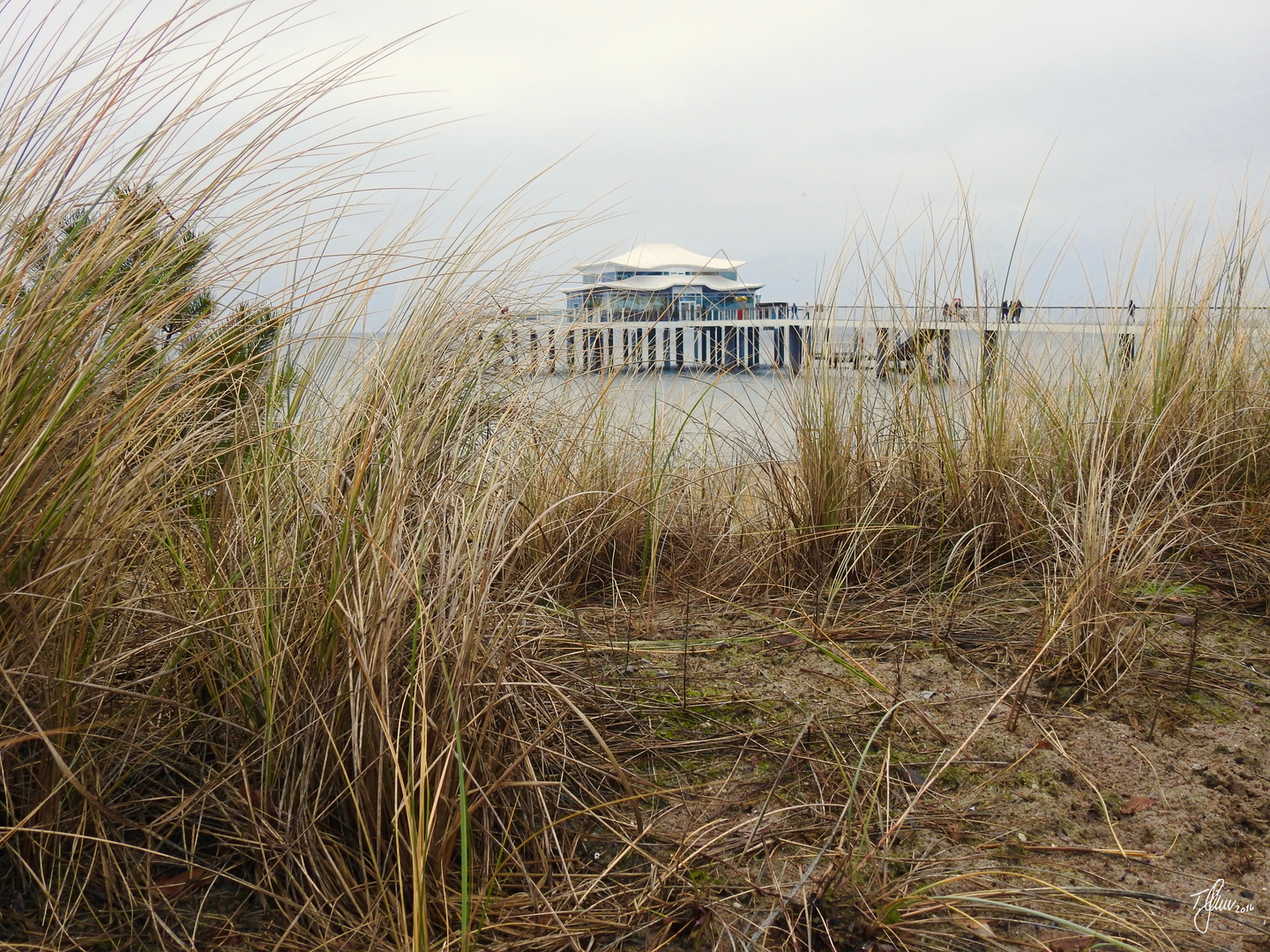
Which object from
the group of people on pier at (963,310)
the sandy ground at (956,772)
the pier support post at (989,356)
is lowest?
the sandy ground at (956,772)

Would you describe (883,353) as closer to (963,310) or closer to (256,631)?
(963,310)

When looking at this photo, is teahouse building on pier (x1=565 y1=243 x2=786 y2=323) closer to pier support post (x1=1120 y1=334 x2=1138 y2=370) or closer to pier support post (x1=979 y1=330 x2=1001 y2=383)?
pier support post (x1=979 y1=330 x2=1001 y2=383)

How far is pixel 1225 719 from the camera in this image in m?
1.40

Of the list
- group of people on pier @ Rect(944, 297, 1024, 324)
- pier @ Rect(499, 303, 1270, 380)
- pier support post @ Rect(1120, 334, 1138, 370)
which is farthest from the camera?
pier support post @ Rect(1120, 334, 1138, 370)

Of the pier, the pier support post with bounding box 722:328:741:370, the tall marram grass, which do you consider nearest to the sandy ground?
the tall marram grass

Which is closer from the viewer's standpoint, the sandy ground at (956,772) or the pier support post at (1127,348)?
the sandy ground at (956,772)

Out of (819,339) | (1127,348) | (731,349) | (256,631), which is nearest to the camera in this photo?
(256,631)

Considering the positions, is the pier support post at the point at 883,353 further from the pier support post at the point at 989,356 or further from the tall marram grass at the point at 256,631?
the tall marram grass at the point at 256,631

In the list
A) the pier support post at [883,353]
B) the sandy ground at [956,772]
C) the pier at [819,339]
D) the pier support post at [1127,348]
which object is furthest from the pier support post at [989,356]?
the sandy ground at [956,772]

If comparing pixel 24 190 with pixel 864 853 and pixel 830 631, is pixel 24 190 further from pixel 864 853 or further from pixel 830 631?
pixel 830 631

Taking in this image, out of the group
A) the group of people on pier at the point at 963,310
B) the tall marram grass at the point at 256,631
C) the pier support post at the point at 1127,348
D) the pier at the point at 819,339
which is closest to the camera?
the tall marram grass at the point at 256,631

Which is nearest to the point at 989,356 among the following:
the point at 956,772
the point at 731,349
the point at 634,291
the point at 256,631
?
the point at 731,349

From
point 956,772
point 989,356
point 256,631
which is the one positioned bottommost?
point 956,772

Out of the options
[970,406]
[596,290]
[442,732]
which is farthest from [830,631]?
[596,290]
